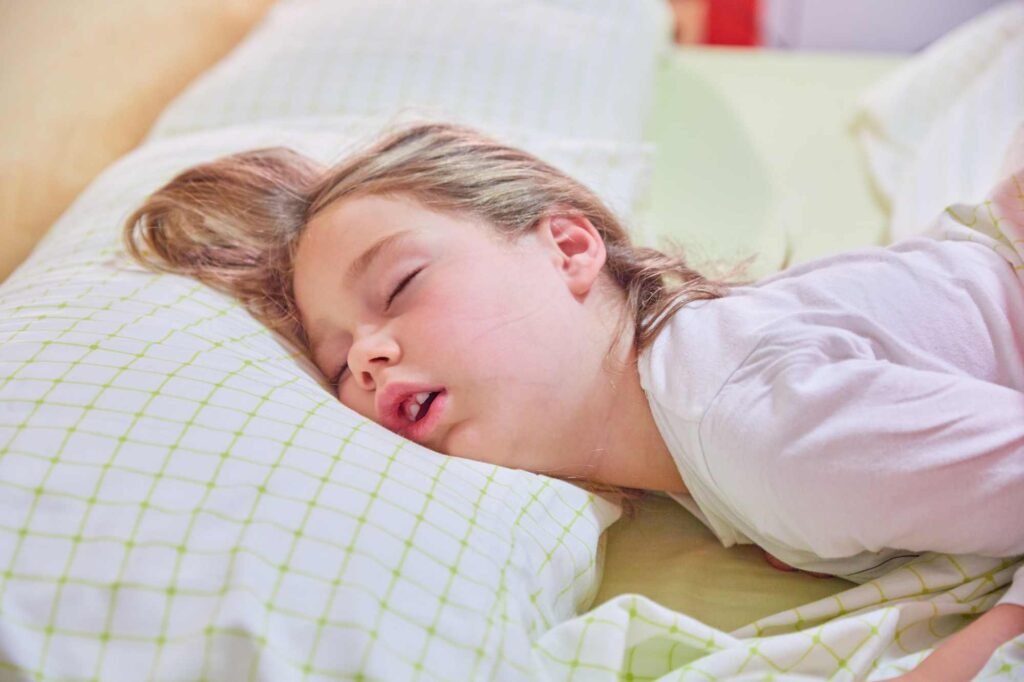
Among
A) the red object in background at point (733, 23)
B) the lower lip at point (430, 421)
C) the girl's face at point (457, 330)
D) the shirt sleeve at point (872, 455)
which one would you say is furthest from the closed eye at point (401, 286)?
the red object in background at point (733, 23)

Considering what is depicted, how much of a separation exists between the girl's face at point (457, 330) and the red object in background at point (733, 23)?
6.29 ft

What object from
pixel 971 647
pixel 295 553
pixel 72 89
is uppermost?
pixel 72 89

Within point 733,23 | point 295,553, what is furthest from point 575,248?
point 733,23

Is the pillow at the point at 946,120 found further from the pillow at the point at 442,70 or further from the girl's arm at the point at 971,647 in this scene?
the girl's arm at the point at 971,647

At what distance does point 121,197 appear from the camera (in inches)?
49.5

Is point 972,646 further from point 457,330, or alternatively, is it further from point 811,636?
point 457,330

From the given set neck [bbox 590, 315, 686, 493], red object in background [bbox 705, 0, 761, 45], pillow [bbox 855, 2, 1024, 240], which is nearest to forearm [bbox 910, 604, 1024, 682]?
neck [bbox 590, 315, 686, 493]

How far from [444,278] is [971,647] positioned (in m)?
0.55

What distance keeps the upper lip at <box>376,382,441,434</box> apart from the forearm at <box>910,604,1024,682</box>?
1.57 feet

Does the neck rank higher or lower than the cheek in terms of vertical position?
lower

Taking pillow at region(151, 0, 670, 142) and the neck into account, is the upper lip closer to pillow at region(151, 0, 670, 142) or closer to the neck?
the neck

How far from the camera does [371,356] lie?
946 millimetres

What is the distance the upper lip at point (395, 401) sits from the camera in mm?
940

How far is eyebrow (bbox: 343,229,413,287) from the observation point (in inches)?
39.0
